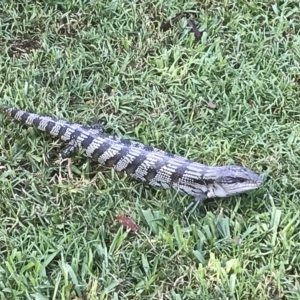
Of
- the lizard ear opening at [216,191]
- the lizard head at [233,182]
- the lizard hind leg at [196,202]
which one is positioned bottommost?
the lizard hind leg at [196,202]

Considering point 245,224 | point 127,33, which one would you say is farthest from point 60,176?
point 127,33

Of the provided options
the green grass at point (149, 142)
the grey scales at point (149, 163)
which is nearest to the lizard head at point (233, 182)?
the grey scales at point (149, 163)

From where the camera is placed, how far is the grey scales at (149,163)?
16.6 ft

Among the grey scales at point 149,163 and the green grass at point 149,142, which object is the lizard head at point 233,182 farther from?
the green grass at point 149,142

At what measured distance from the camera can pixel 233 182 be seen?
16.4 ft

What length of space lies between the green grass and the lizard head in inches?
4.2

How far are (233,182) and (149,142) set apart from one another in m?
0.88

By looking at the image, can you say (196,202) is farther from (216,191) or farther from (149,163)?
(149,163)

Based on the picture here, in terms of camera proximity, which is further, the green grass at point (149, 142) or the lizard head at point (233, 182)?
the lizard head at point (233, 182)

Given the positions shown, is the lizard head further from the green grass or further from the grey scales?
the green grass

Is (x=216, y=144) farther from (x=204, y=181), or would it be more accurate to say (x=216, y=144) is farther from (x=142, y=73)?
(x=142, y=73)

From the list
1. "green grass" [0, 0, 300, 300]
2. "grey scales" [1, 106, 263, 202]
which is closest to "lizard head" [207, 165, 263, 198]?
"grey scales" [1, 106, 263, 202]

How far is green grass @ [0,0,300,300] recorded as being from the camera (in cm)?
458

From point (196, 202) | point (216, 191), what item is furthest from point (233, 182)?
point (196, 202)
